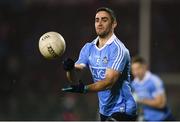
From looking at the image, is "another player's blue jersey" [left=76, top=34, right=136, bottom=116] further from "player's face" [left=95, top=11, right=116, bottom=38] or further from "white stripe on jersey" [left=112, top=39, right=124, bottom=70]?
"player's face" [left=95, top=11, right=116, bottom=38]

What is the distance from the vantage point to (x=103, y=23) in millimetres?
7191

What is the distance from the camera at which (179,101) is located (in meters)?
14.4

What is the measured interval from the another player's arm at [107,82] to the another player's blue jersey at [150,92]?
4351mm

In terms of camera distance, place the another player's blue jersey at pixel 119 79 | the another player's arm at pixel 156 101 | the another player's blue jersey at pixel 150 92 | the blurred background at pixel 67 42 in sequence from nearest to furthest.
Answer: the another player's blue jersey at pixel 119 79
the another player's arm at pixel 156 101
the another player's blue jersey at pixel 150 92
the blurred background at pixel 67 42

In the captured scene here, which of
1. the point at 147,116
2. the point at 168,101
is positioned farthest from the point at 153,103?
the point at 168,101

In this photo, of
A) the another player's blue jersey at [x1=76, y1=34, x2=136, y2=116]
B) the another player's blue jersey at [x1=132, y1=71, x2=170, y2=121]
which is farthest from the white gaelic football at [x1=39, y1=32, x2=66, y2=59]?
the another player's blue jersey at [x1=132, y1=71, x2=170, y2=121]

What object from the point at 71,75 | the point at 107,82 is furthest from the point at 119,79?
the point at 71,75

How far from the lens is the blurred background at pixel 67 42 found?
14.3 m

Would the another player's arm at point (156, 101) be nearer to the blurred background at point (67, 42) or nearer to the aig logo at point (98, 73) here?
the blurred background at point (67, 42)

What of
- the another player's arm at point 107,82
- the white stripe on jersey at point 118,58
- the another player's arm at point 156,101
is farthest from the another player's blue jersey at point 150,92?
the another player's arm at point 107,82

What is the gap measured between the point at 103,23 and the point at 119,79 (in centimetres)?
58

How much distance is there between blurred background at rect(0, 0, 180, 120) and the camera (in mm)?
14320

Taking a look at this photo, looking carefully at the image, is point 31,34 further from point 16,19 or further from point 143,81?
point 143,81

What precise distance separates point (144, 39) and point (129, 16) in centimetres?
68
